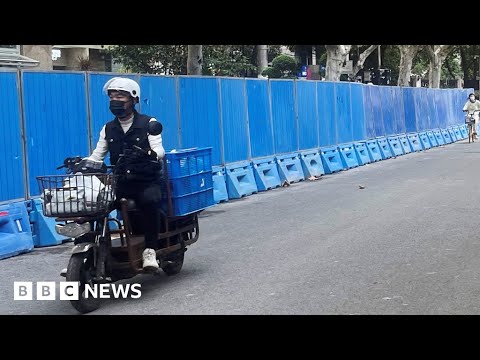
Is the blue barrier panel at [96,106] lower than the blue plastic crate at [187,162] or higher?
higher

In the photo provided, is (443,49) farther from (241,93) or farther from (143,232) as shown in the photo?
(143,232)

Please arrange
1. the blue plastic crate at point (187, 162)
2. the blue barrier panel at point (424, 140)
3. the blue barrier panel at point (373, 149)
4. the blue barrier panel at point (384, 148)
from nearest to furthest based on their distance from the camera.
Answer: the blue plastic crate at point (187, 162) < the blue barrier panel at point (373, 149) < the blue barrier panel at point (384, 148) < the blue barrier panel at point (424, 140)

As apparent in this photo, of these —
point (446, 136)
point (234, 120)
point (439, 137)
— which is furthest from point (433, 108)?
point (234, 120)

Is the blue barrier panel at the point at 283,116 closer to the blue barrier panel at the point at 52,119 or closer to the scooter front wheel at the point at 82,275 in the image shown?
the blue barrier panel at the point at 52,119

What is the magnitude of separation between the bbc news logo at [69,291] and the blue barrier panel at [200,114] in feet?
21.1

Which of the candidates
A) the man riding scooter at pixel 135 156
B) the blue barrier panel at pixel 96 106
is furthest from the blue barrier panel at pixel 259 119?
the man riding scooter at pixel 135 156

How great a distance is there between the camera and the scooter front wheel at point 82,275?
22.1ft

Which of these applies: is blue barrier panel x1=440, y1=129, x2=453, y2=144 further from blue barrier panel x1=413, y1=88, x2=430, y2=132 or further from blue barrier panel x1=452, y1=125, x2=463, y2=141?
blue barrier panel x1=413, y1=88, x2=430, y2=132

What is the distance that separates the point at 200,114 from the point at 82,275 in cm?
825

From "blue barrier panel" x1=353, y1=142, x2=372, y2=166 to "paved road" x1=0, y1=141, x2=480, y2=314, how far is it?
7.68 meters

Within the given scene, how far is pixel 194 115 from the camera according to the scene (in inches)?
575

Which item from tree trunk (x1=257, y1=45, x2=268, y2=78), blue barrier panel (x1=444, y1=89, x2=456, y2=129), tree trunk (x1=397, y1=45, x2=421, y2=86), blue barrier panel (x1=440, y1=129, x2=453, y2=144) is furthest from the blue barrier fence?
tree trunk (x1=397, y1=45, x2=421, y2=86)
